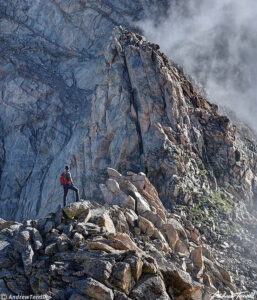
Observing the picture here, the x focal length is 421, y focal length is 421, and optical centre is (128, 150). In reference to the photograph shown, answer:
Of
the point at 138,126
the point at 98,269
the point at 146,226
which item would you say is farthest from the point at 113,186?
the point at 138,126

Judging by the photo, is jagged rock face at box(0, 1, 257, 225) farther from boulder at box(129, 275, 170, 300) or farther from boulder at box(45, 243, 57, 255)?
boulder at box(129, 275, 170, 300)

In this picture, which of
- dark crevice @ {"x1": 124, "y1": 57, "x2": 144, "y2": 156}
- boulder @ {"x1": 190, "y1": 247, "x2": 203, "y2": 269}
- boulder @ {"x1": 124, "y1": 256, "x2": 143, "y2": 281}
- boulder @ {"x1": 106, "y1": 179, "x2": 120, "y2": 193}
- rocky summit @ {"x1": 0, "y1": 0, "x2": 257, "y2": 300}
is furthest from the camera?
dark crevice @ {"x1": 124, "y1": 57, "x2": 144, "y2": 156}

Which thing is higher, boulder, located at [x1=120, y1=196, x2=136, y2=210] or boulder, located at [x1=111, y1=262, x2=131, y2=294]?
boulder, located at [x1=120, y1=196, x2=136, y2=210]

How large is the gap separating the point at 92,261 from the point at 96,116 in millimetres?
35023

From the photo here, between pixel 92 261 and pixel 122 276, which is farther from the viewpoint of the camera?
pixel 92 261

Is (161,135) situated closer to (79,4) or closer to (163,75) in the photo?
(163,75)

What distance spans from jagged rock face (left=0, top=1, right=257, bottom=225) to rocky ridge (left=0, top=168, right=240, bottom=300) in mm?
15451

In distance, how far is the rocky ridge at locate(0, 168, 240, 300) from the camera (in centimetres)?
1714

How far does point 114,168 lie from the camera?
44.3m

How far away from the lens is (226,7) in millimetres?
83062

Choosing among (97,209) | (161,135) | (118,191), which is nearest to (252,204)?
(161,135)

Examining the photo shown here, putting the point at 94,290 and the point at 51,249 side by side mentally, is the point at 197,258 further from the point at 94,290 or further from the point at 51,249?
the point at 94,290

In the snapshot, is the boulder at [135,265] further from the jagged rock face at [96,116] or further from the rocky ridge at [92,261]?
the jagged rock face at [96,116]

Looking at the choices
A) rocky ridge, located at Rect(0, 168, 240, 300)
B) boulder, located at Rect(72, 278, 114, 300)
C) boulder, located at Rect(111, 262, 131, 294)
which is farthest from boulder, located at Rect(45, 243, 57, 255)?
boulder, located at Rect(111, 262, 131, 294)
